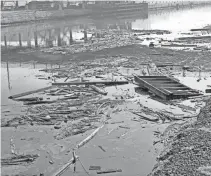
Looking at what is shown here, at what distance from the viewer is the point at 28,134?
13.8 meters

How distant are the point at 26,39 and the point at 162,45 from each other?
19366 mm

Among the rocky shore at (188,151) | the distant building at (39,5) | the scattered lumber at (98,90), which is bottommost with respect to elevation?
the rocky shore at (188,151)

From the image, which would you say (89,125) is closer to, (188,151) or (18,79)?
(188,151)

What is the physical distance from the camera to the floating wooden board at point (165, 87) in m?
17.7

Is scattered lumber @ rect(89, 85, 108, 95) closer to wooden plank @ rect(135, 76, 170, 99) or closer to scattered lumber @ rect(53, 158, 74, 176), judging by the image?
wooden plank @ rect(135, 76, 170, 99)

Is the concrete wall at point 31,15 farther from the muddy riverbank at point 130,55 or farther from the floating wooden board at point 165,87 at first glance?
the floating wooden board at point 165,87

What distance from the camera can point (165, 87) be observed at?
1906cm

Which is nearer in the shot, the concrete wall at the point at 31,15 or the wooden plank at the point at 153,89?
the wooden plank at the point at 153,89

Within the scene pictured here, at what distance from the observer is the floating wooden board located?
17.7m

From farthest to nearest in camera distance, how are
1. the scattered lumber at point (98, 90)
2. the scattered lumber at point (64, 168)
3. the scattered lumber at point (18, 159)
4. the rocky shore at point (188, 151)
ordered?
the scattered lumber at point (98, 90), the scattered lumber at point (18, 159), the scattered lumber at point (64, 168), the rocky shore at point (188, 151)

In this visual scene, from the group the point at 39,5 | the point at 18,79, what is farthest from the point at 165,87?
the point at 39,5

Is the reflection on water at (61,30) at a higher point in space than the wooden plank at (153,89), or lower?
higher

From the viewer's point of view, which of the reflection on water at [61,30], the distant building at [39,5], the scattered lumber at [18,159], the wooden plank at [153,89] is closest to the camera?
the scattered lumber at [18,159]

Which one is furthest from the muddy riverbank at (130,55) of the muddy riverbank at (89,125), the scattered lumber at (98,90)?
the scattered lumber at (98,90)
